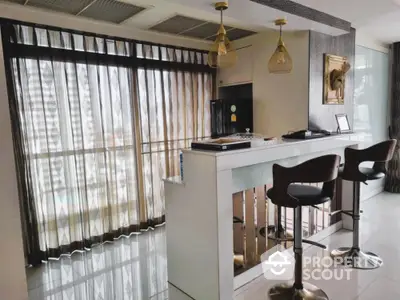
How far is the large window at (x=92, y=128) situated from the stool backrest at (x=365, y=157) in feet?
7.44

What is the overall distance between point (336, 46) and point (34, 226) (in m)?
4.43

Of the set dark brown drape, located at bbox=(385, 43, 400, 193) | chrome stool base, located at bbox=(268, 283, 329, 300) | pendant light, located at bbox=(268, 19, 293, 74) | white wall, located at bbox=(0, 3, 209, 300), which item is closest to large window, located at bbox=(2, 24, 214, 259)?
white wall, located at bbox=(0, 3, 209, 300)

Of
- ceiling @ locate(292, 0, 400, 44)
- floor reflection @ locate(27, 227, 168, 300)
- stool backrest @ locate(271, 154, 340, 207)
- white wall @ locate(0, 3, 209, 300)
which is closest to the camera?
white wall @ locate(0, 3, 209, 300)

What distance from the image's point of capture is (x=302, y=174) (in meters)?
1.96

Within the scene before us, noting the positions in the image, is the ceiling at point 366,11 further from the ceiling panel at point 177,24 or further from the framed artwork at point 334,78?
the ceiling panel at point 177,24

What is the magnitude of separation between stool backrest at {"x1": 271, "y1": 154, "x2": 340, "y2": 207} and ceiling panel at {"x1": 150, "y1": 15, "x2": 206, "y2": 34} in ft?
7.58

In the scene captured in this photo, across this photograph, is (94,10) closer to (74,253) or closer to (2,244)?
(2,244)

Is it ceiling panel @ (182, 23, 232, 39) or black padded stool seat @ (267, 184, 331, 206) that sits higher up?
ceiling panel @ (182, 23, 232, 39)

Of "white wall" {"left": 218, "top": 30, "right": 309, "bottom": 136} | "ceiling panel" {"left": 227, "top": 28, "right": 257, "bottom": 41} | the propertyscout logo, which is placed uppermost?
"ceiling panel" {"left": 227, "top": 28, "right": 257, "bottom": 41}

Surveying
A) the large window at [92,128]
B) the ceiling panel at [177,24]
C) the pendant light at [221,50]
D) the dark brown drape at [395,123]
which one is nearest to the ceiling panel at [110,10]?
the large window at [92,128]

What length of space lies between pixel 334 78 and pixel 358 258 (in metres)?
2.36

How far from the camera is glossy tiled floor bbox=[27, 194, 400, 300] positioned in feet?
7.74

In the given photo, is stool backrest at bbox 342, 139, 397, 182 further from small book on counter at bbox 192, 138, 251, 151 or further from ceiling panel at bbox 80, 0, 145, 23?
ceiling panel at bbox 80, 0, 145, 23

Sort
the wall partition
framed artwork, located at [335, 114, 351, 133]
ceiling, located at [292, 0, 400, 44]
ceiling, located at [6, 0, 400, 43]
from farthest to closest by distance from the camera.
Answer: the wall partition
framed artwork, located at [335, 114, 351, 133]
ceiling, located at [292, 0, 400, 44]
ceiling, located at [6, 0, 400, 43]
